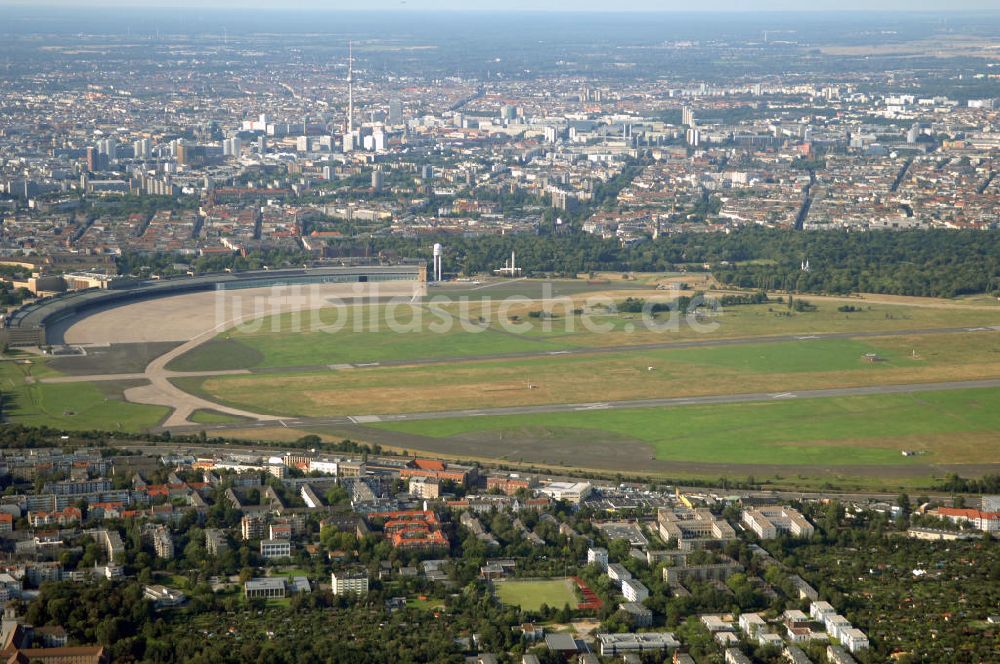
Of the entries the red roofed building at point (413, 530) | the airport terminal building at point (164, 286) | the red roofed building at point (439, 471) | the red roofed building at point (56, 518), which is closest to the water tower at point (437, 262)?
the airport terminal building at point (164, 286)

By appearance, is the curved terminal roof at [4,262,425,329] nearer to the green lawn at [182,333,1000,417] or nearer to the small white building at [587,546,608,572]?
the green lawn at [182,333,1000,417]

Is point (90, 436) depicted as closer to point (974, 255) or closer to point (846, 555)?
point (846, 555)

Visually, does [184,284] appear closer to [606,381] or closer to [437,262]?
[437,262]

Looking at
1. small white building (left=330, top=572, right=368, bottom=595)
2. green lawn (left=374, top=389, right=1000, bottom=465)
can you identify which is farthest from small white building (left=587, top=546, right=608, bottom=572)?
green lawn (left=374, top=389, right=1000, bottom=465)

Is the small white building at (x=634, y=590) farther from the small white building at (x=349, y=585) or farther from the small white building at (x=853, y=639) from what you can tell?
the small white building at (x=349, y=585)

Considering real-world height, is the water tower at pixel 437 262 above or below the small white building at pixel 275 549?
below

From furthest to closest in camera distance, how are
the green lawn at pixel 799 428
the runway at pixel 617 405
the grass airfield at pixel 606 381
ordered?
the runway at pixel 617 405 < the grass airfield at pixel 606 381 < the green lawn at pixel 799 428
